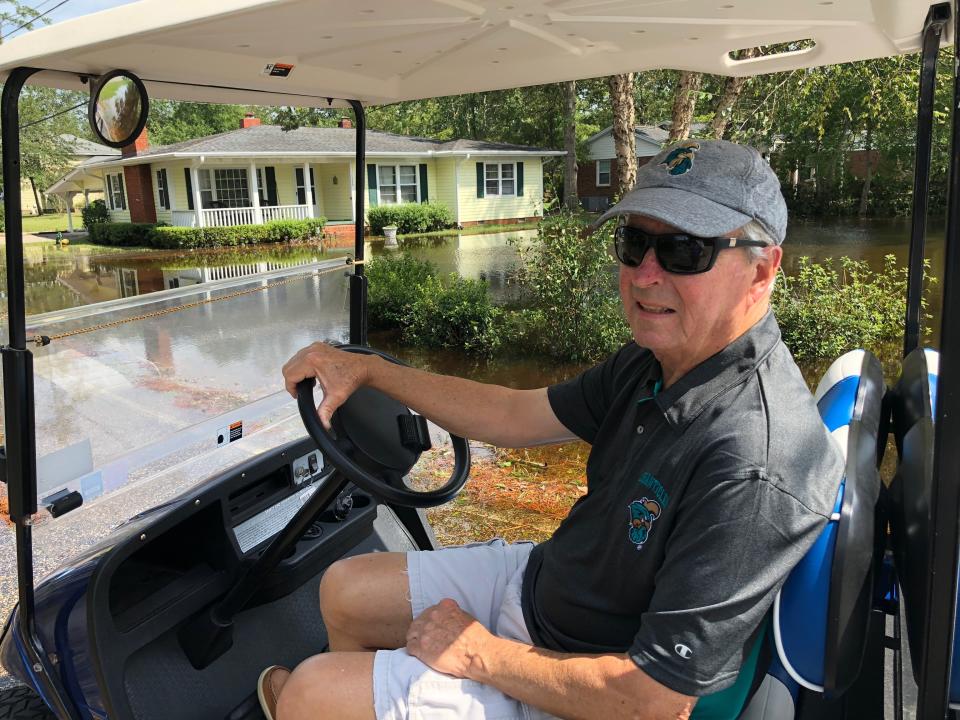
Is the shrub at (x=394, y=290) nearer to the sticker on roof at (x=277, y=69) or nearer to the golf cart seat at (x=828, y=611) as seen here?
the sticker on roof at (x=277, y=69)

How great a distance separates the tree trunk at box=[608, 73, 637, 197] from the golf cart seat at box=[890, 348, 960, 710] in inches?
237

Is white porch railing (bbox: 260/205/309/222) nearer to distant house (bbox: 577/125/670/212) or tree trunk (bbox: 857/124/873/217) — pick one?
distant house (bbox: 577/125/670/212)

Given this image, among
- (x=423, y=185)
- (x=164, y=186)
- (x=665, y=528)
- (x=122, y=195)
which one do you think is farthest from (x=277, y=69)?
(x=122, y=195)

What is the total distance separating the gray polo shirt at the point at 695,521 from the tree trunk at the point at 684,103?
20.6 feet

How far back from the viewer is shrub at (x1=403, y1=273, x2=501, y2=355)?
7957 mm

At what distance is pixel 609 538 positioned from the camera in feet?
4.72

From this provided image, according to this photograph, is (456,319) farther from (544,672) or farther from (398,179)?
(398,179)

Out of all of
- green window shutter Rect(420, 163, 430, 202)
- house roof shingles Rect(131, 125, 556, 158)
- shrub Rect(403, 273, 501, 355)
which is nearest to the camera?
shrub Rect(403, 273, 501, 355)

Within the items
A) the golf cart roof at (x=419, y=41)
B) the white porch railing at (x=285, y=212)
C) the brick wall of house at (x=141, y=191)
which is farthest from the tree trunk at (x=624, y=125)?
the brick wall of house at (x=141, y=191)

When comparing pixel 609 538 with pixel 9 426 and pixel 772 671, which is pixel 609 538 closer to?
pixel 772 671

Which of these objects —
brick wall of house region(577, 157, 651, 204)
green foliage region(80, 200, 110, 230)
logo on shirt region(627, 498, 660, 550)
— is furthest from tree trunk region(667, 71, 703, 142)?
brick wall of house region(577, 157, 651, 204)

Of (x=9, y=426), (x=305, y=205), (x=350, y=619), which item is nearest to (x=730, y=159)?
(x=350, y=619)

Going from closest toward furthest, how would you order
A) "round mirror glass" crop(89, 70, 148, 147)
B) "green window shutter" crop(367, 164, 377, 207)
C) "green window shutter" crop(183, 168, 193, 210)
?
"round mirror glass" crop(89, 70, 148, 147) < "green window shutter" crop(183, 168, 193, 210) < "green window shutter" crop(367, 164, 377, 207)

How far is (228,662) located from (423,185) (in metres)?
24.2
